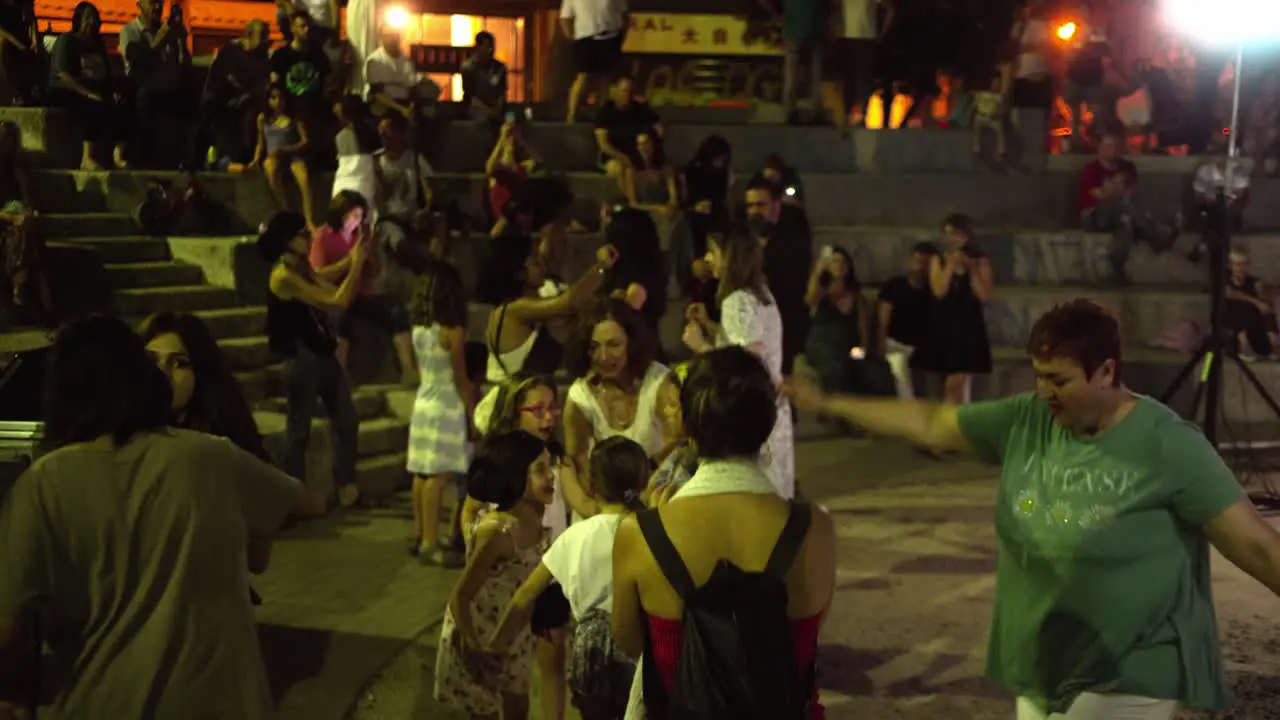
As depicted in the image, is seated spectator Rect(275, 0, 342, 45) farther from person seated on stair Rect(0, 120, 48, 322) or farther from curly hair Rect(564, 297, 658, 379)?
curly hair Rect(564, 297, 658, 379)

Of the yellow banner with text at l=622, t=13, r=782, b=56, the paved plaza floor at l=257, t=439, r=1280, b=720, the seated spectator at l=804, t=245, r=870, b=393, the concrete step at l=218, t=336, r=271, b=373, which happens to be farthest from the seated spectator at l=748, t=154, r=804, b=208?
the yellow banner with text at l=622, t=13, r=782, b=56

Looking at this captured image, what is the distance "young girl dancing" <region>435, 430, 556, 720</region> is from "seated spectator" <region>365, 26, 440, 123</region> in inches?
343

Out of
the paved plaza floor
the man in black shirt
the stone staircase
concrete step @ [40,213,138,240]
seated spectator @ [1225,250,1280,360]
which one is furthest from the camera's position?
seated spectator @ [1225,250,1280,360]

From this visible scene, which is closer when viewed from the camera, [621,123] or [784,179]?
[784,179]

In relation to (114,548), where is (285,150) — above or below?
above

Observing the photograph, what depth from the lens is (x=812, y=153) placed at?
47.7ft

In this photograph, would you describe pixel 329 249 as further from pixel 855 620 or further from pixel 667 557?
pixel 667 557

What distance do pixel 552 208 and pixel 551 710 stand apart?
4.99 metres

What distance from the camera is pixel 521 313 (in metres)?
6.55

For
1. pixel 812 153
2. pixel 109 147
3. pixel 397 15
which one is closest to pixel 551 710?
pixel 109 147

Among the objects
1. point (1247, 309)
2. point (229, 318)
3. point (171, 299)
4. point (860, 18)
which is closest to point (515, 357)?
point (229, 318)

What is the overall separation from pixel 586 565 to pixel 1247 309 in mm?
9299

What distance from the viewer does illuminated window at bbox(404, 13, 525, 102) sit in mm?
17828

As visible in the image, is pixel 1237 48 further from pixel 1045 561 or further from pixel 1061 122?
pixel 1061 122
